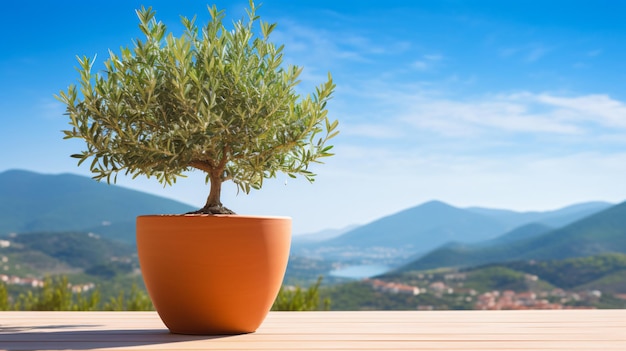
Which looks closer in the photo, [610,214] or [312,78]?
[312,78]

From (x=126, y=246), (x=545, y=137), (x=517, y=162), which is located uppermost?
(x=545, y=137)

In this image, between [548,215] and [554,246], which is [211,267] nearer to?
[554,246]

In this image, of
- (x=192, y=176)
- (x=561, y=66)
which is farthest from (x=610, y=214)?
(x=192, y=176)

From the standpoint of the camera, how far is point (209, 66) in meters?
2.88

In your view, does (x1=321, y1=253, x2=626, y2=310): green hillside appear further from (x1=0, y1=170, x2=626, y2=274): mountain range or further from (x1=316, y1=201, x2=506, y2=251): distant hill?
(x1=316, y1=201, x2=506, y2=251): distant hill

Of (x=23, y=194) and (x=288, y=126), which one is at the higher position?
(x=23, y=194)

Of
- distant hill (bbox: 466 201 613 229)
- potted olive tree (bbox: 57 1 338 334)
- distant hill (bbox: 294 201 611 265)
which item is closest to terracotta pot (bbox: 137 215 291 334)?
potted olive tree (bbox: 57 1 338 334)

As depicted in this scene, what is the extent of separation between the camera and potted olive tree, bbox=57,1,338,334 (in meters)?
2.87

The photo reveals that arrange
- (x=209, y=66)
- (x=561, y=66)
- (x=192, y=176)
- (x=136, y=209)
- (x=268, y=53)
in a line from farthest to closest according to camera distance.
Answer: (x=136, y=209), (x=561, y=66), (x=192, y=176), (x=268, y=53), (x=209, y=66)

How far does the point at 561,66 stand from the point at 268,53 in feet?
110

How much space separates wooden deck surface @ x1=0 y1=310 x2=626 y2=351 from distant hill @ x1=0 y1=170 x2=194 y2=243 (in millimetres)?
42402

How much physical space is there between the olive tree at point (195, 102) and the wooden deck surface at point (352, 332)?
0.81 metres

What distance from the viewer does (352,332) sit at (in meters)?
3.16

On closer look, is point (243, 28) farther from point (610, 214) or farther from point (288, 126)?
point (610, 214)
